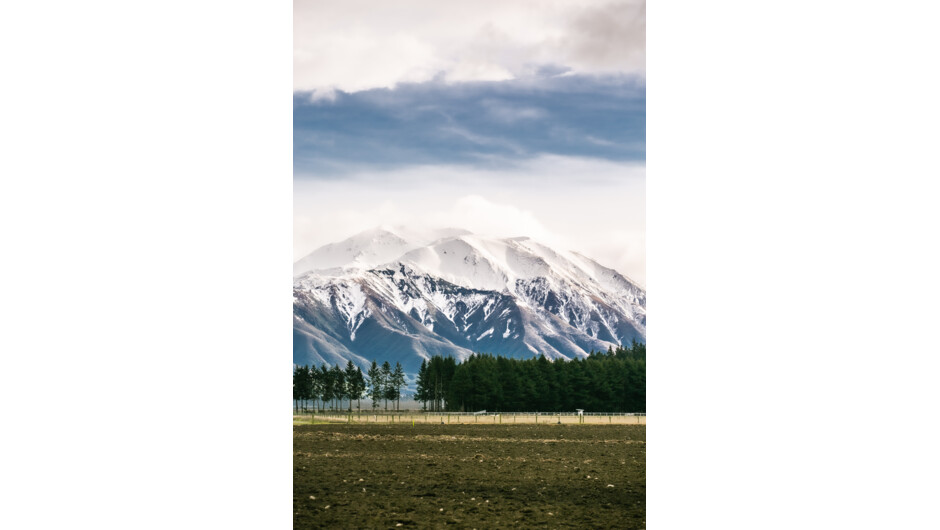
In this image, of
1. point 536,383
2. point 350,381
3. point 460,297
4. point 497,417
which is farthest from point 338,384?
point 460,297

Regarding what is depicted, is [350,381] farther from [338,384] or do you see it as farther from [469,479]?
[469,479]

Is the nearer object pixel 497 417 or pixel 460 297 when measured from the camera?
pixel 460 297

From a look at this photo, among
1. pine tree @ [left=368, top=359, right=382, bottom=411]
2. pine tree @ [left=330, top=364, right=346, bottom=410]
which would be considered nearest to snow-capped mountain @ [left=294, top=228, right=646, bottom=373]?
pine tree @ [left=330, top=364, right=346, bottom=410]

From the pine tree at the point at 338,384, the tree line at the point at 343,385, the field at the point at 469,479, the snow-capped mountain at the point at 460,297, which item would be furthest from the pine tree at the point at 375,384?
the snow-capped mountain at the point at 460,297
